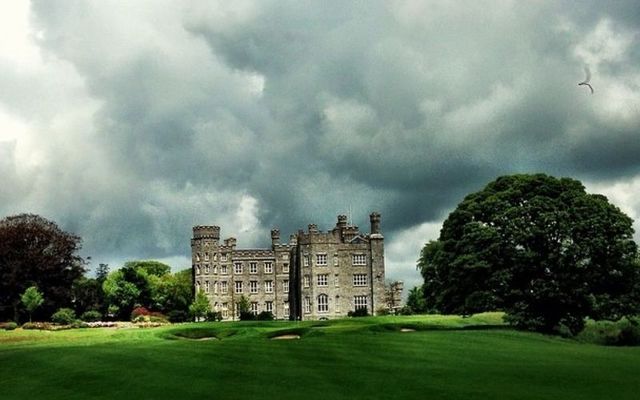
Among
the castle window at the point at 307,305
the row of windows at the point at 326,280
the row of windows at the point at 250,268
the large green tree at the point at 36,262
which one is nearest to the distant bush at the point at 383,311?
the row of windows at the point at 326,280

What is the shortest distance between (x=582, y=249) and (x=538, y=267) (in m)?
2.76

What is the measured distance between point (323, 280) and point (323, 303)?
2861mm

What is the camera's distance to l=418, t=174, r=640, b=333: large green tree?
45.2m

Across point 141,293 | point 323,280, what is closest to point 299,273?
point 323,280

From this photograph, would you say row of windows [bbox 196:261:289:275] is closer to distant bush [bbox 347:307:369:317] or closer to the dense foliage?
the dense foliage

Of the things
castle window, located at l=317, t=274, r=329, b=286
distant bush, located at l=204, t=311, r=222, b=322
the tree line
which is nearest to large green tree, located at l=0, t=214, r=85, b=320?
the tree line

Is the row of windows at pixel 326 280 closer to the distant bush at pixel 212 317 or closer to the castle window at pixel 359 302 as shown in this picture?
the castle window at pixel 359 302

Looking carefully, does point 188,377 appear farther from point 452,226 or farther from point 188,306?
point 188,306

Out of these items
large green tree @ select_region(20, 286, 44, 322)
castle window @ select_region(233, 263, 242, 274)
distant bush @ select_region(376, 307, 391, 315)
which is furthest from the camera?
castle window @ select_region(233, 263, 242, 274)

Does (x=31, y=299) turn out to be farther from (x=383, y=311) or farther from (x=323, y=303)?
(x=383, y=311)

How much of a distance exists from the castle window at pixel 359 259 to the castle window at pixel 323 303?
5671 mm

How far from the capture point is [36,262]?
279 ft

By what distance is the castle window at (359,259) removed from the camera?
9700 centimetres

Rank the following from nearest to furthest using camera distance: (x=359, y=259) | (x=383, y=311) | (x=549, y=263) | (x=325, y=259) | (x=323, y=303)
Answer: (x=549, y=263)
(x=383, y=311)
(x=323, y=303)
(x=325, y=259)
(x=359, y=259)
